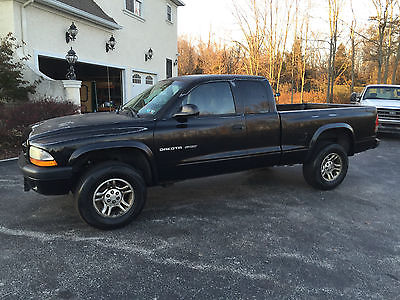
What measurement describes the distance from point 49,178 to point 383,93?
40.3ft

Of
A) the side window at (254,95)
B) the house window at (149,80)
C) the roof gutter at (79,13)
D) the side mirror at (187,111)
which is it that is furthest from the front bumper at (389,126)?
the house window at (149,80)

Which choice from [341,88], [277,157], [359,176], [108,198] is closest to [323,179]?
[277,157]

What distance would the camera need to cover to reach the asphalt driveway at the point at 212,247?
2574 millimetres

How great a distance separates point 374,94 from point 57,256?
40.5 feet

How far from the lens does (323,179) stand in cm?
506

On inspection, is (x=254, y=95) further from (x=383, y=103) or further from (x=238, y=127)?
(x=383, y=103)

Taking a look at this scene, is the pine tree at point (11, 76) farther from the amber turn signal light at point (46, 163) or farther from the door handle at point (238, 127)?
the door handle at point (238, 127)

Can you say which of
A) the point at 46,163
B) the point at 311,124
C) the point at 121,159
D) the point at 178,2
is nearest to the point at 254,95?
the point at 311,124

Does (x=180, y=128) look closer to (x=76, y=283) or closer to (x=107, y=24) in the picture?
(x=76, y=283)

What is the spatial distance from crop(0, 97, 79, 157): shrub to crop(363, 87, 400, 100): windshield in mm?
11176

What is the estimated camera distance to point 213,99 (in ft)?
14.0

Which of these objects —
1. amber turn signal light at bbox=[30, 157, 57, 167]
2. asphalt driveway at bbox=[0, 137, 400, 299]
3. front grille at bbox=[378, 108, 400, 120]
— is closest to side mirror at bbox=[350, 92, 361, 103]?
front grille at bbox=[378, 108, 400, 120]

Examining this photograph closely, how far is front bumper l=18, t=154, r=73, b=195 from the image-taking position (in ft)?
10.8

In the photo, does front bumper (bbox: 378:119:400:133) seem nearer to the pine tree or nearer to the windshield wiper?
the windshield wiper
